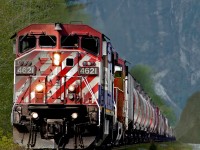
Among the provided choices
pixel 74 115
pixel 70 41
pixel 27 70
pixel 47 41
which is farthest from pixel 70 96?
pixel 47 41

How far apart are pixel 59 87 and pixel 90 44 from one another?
68.2 inches

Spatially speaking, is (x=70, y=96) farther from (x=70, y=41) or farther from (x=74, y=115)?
(x=70, y=41)

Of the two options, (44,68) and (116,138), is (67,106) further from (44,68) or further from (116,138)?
(116,138)

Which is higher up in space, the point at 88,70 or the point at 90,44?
the point at 90,44

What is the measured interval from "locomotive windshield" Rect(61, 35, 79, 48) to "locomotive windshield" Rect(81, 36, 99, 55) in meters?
0.21

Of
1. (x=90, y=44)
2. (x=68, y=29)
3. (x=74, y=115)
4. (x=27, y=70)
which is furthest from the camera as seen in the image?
(x=90, y=44)

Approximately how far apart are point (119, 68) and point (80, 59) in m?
5.41

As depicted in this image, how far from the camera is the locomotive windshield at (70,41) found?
20.8 m

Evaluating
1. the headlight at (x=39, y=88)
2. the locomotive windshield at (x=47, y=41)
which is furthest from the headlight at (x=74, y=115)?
the locomotive windshield at (x=47, y=41)

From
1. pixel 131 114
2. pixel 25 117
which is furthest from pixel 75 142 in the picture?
pixel 131 114

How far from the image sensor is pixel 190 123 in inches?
5886

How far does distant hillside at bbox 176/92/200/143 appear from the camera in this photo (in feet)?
434

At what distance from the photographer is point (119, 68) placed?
2598 cm

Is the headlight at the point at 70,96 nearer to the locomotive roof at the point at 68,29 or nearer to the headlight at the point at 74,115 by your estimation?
the headlight at the point at 74,115
